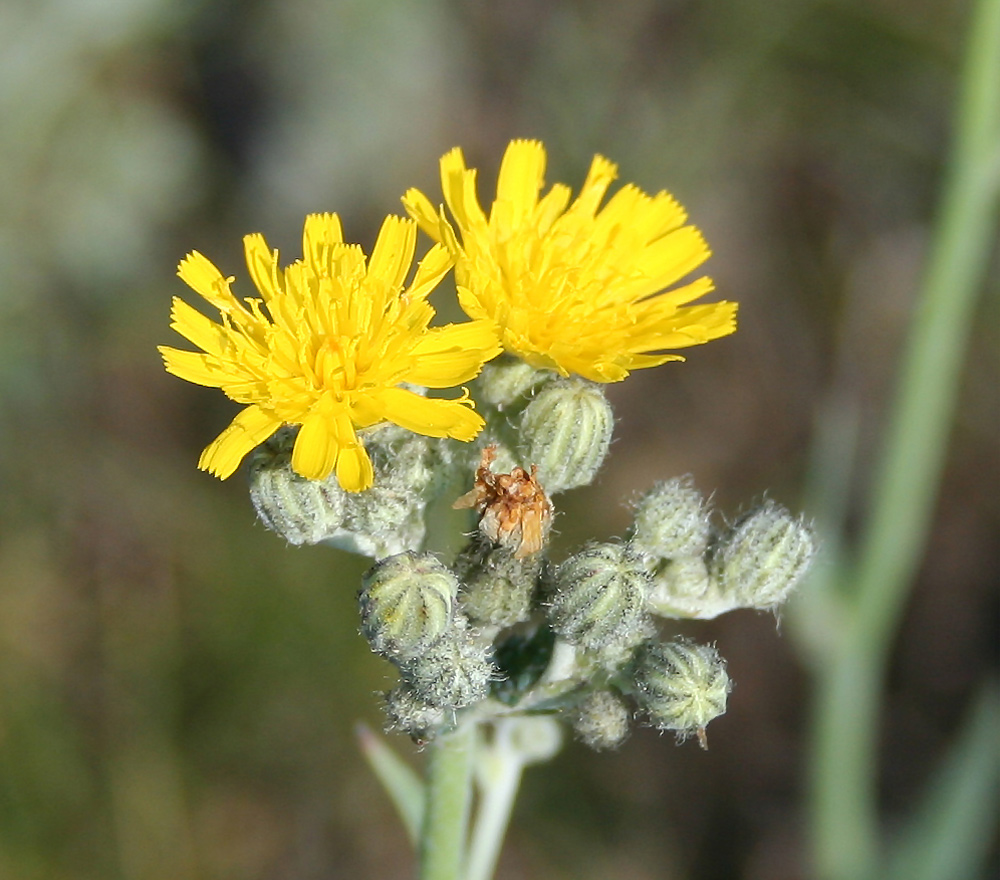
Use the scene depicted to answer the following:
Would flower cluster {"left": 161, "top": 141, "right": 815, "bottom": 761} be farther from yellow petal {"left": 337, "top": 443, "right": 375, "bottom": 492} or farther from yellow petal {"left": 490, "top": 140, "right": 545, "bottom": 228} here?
yellow petal {"left": 490, "top": 140, "right": 545, "bottom": 228}

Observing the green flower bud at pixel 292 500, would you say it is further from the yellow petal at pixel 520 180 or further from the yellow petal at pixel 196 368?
the yellow petal at pixel 520 180

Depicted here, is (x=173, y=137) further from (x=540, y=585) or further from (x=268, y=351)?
(x=540, y=585)

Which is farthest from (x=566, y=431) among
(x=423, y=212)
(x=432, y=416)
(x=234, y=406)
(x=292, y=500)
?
(x=234, y=406)

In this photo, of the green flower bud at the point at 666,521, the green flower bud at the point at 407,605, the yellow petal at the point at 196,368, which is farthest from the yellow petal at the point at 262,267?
the green flower bud at the point at 666,521

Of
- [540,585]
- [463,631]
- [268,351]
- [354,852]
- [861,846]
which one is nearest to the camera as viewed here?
[463,631]

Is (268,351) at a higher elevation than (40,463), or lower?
lower

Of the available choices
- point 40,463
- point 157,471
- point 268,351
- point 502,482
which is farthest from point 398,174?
point 502,482

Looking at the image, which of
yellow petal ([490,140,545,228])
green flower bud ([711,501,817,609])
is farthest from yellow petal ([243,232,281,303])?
green flower bud ([711,501,817,609])
